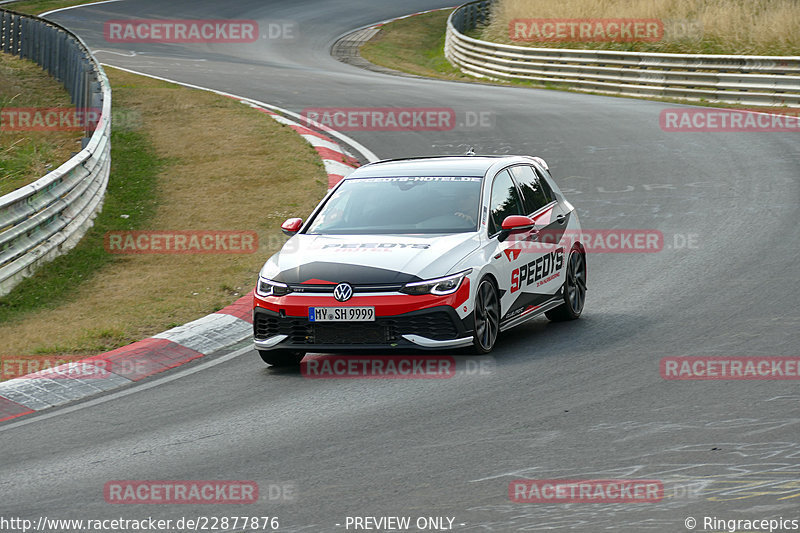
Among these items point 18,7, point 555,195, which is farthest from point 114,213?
point 18,7

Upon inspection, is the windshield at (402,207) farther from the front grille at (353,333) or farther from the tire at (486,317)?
the front grille at (353,333)

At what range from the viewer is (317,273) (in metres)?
9.24

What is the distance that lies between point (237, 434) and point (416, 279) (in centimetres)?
209

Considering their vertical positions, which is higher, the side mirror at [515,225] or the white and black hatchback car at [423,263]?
the side mirror at [515,225]

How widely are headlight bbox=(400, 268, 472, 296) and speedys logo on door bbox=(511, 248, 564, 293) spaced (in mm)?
999

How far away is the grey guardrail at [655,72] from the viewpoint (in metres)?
25.8

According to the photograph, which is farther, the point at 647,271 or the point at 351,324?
the point at 647,271

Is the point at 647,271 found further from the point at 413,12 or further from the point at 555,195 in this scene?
the point at 413,12

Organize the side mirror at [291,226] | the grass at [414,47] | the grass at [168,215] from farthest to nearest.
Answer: the grass at [414,47] → the grass at [168,215] → the side mirror at [291,226]

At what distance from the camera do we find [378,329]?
9031 millimetres

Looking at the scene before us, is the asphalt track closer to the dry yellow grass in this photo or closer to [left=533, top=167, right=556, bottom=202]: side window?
[left=533, top=167, right=556, bottom=202]: side window

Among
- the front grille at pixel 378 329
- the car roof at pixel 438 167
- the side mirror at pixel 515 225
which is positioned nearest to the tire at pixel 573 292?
the car roof at pixel 438 167

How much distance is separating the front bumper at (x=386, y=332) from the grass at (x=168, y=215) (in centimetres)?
206

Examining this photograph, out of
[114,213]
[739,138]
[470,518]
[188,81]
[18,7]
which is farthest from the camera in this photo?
[18,7]
